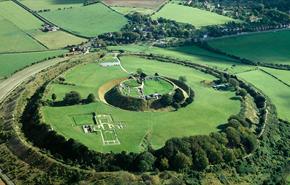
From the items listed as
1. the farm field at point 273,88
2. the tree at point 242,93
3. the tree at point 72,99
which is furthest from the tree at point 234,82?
the tree at point 72,99

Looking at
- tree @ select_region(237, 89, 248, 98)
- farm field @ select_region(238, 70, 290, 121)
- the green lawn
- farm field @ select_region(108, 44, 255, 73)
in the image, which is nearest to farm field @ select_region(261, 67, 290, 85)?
farm field @ select_region(238, 70, 290, 121)

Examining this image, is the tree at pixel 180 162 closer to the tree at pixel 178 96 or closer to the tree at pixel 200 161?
the tree at pixel 200 161

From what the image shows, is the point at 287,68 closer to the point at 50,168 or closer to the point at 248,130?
the point at 248,130

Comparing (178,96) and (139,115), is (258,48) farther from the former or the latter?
(139,115)

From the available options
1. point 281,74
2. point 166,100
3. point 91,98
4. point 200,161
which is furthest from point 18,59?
point 281,74

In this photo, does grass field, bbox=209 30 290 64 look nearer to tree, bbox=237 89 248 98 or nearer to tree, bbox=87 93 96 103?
tree, bbox=237 89 248 98
